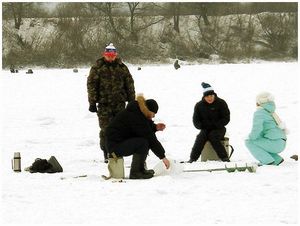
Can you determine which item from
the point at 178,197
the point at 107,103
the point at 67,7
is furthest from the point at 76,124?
the point at 67,7

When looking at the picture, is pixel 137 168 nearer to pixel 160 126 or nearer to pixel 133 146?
pixel 133 146

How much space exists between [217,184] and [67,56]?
2966 cm

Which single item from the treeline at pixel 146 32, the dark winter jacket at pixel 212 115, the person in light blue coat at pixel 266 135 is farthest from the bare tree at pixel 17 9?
the person in light blue coat at pixel 266 135

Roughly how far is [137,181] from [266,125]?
7.12 feet

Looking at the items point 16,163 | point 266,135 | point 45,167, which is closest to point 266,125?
point 266,135

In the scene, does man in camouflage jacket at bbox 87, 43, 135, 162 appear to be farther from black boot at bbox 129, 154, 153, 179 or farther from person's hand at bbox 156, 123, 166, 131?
black boot at bbox 129, 154, 153, 179

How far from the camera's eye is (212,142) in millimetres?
8781

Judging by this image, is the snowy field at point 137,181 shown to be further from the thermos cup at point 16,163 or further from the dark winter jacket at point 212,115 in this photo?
the dark winter jacket at point 212,115

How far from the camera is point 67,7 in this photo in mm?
37938

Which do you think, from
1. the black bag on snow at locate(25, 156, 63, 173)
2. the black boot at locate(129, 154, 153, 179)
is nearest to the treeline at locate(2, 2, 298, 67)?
the black bag on snow at locate(25, 156, 63, 173)

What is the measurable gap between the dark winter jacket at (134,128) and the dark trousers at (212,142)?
1.59m

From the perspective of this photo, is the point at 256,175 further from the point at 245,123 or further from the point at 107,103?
the point at 245,123

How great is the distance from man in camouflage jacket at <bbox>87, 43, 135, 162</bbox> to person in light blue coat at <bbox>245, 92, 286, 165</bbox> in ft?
5.93

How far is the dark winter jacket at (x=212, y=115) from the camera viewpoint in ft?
29.2
